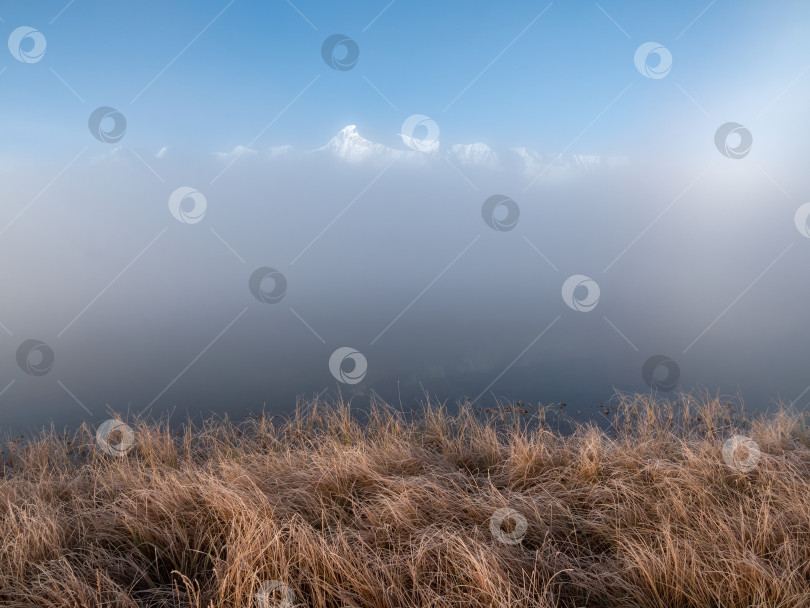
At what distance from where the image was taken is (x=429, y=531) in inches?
95.8

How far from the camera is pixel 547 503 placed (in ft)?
9.00

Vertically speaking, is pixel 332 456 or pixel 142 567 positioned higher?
pixel 332 456

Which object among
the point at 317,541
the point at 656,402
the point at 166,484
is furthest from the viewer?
the point at 656,402

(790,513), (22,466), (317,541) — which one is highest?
(790,513)

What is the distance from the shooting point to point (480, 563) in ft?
6.90

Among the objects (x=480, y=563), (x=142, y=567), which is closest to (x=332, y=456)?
(x=142, y=567)

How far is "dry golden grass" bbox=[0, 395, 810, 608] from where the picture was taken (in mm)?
2029

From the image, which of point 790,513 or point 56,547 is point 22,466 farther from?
point 790,513

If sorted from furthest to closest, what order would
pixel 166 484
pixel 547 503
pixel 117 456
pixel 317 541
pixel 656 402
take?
pixel 656 402, pixel 117 456, pixel 166 484, pixel 547 503, pixel 317 541

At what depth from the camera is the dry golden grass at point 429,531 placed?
2029 mm

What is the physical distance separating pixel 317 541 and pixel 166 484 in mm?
1166

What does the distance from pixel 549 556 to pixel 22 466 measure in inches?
183

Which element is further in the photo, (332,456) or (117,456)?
(117,456)

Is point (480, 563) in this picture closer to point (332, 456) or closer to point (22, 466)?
point (332, 456)
